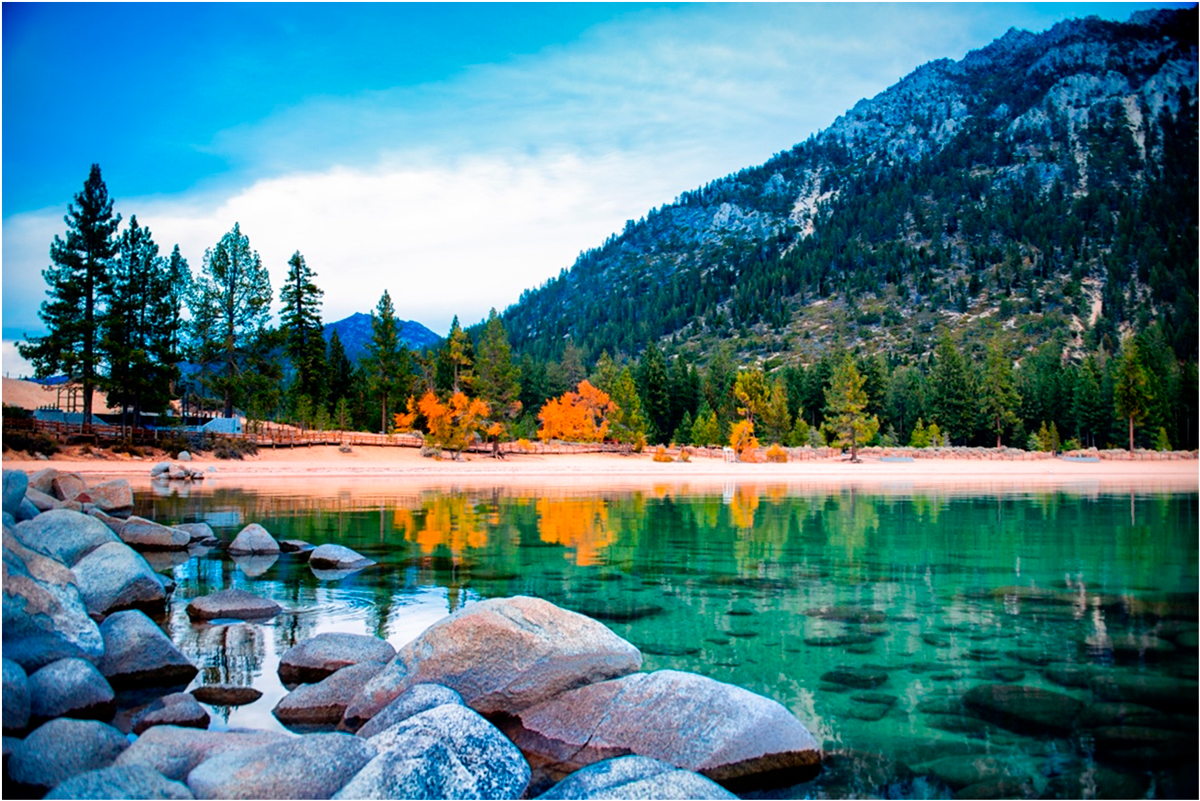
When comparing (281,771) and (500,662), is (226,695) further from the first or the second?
(281,771)

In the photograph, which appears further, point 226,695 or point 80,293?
point 80,293

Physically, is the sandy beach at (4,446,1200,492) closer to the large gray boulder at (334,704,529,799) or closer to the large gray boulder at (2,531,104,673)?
the large gray boulder at (2,531,104,673)

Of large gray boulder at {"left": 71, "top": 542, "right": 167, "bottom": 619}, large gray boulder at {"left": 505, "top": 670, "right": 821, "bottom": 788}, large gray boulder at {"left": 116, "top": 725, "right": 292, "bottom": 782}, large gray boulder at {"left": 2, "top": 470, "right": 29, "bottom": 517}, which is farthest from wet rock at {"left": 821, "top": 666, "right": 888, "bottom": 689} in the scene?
large gray boulder at {"left": 2, "top": 470, "right": 29, "bottom": 517}

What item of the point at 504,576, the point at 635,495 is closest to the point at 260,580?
the point at 504,576

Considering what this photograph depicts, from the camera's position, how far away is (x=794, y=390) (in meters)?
106

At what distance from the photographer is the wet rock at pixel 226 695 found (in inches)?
314

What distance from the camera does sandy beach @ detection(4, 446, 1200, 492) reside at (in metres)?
43.7

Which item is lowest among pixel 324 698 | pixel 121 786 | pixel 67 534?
pixel 324 698

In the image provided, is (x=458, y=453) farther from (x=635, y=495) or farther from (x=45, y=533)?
(x=45, y=533)

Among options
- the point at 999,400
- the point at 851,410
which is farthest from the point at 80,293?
the point at 999,400

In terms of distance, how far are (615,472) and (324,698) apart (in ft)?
170

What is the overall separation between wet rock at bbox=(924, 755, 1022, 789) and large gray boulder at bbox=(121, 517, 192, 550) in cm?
1770

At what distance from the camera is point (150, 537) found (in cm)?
1814

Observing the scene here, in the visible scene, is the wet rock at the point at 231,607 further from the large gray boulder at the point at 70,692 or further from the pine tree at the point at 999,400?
the pine tree at the point at 999,400
